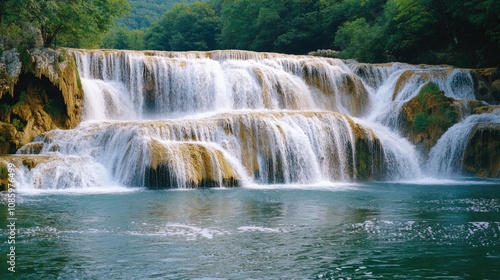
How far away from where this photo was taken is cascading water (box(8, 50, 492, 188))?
21.0 metres

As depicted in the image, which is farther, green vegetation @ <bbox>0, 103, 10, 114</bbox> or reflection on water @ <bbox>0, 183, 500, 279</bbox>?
green vegetation @ <bbox>0, 103, 10, 114</bbox>

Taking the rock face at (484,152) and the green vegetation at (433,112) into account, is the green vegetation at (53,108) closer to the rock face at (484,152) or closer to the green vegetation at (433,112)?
the green vegetation at (433,112)

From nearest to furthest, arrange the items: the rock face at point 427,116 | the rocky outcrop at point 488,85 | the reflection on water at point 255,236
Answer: the reflection on water at point 255,236, the rock face at point 427,116, the rocky outcrop at point 488,85

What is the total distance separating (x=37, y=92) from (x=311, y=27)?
31.1 m

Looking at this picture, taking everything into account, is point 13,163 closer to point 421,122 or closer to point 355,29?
point 421,122

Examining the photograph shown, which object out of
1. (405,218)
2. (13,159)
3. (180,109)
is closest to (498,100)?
(180,109)

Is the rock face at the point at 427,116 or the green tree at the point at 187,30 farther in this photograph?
the green tree at the point at 187,30

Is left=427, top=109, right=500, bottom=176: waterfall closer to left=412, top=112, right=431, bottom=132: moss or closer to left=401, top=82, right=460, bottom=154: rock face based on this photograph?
left=401, top=82, right=460, bottom=154: rock face

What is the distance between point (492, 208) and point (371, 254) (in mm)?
6620

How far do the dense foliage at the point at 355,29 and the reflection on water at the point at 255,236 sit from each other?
19521 mm

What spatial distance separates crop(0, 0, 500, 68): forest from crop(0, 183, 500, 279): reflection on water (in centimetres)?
1260

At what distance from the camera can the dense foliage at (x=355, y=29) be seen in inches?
1400

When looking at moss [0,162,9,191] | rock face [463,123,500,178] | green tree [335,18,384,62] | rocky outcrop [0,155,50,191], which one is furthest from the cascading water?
green tree [335,18,384,62]

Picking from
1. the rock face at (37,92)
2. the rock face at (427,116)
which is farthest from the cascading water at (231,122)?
the rock face at (37,92)
